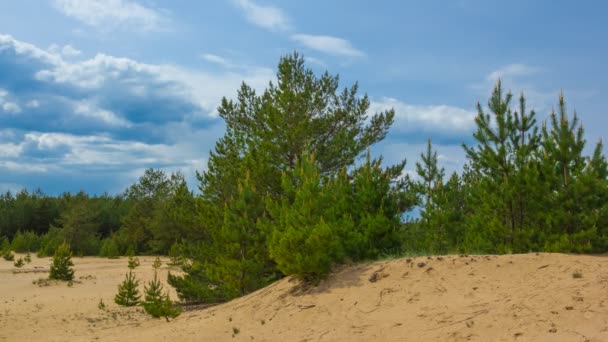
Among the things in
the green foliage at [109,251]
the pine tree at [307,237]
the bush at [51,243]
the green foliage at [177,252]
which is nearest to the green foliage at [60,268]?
the green foliage at [177,252]

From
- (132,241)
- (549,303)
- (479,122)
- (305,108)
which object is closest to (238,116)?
(305,108)

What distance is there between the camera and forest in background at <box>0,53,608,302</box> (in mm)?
14086

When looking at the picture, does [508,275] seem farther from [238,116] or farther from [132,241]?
[132,241]

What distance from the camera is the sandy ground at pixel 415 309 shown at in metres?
9.05

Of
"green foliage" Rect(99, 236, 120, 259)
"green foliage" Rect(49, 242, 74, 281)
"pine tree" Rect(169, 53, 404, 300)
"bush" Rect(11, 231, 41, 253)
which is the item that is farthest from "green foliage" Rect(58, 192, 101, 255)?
"pine tree" Rect(169, 53, 404, 300)

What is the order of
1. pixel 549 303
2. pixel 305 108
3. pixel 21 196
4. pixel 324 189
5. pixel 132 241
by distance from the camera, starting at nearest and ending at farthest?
pixel 549 303, pixel 324 189, pixel 305 108, pixel 132 241, pixel 21 196

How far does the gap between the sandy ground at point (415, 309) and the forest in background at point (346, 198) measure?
4.20ft

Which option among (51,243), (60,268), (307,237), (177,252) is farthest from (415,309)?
A: (51,243)

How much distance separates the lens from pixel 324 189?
570 inches

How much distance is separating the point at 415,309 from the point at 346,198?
546 centimetres

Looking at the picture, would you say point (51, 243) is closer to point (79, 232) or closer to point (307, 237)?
point (79, 232)

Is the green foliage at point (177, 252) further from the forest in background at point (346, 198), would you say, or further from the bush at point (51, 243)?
the bush at point (51, 243)

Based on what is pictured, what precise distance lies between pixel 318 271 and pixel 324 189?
8.32 ft

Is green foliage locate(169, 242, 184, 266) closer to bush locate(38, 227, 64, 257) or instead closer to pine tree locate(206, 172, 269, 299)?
pine tree locate(206, 172, 269, 299)
